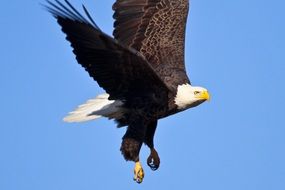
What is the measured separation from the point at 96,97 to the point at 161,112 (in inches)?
35.3

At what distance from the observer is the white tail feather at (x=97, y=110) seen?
28.1 feet

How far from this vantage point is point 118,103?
851 cm

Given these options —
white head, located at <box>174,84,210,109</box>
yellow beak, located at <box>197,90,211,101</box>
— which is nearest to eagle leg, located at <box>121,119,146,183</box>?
white head, located at <box>174,84,210,109</box>

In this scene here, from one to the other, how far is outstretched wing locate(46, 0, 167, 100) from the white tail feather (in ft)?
0.77

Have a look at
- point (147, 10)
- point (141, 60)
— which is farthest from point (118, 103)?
point (147, 10)

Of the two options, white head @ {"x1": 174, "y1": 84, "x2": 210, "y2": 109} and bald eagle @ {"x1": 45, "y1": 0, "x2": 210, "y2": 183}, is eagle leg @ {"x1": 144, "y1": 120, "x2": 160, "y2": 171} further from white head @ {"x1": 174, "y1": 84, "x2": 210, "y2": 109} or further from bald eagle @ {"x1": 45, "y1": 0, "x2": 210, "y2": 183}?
white head @ {"x1": 174, "y1": 84, "x2": 210, "y2": 109}

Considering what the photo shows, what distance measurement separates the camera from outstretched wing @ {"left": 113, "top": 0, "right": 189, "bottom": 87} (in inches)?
360

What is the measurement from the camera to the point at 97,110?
8.70m

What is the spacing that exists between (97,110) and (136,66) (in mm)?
954

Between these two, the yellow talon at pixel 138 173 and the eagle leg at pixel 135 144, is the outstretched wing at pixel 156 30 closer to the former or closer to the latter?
the eagle leg at pixel 135 144

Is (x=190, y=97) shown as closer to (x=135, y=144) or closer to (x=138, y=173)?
(x=135, y=144)

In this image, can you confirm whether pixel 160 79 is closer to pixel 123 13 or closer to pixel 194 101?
pixel 194 101

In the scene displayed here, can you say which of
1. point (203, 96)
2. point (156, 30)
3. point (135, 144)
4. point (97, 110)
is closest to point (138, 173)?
point (135, 144)

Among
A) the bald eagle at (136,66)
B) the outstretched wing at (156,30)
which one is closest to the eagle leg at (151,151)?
the bald eagle at (136,66)
